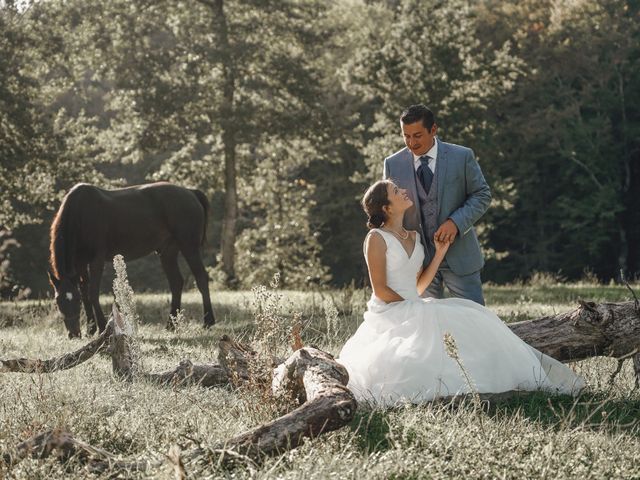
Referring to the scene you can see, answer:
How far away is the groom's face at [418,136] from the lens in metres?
7.66

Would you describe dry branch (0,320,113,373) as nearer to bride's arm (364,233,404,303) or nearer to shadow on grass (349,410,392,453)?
bride's arm (364,233,404,303)

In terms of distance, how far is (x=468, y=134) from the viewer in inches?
1160

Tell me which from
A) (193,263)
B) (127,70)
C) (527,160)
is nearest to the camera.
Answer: (193,263)

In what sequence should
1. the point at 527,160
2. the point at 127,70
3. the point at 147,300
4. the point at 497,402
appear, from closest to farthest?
1. the point at 497,402
2. the point at 147,300
3. the point at 127,70
4. the point at 527,160

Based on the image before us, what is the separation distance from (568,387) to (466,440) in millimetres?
2249

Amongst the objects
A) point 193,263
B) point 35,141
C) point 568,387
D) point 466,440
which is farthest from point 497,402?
point 35,141

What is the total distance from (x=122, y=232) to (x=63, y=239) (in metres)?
1.99

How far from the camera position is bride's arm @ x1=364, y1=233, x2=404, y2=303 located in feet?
23.5

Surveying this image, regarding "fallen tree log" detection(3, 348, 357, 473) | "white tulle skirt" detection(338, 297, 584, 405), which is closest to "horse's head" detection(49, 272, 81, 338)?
"white tulle skirt" detection(338, 297, 584, 405)

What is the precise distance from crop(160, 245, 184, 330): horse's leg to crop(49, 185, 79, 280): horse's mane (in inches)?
89.3

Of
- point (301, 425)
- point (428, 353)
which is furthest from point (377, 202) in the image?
point (301, 425)

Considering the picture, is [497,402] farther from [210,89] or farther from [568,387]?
[210,89]

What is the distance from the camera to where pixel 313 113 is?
95.7 feet

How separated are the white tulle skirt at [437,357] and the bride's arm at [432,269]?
0.30 meters
